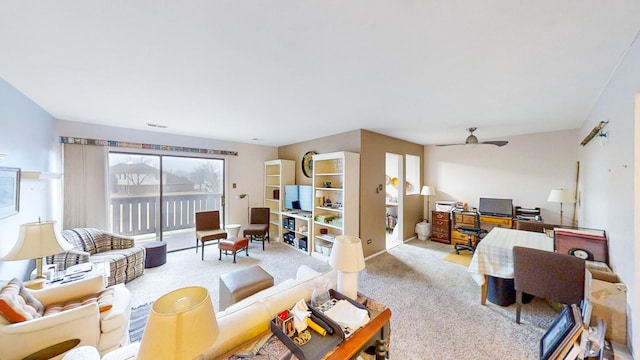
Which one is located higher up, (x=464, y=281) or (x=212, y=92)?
(x=212, y=92)

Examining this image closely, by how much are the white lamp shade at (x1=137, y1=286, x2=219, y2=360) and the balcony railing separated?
14.3ft

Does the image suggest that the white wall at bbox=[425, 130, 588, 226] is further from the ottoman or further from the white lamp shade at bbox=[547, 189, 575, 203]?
the ottoman

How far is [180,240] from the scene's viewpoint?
4.60 metres

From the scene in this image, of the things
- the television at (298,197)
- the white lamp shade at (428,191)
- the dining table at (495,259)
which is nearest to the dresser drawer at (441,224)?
the white lamp shade at (428,191)

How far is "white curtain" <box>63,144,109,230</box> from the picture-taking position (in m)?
3.36

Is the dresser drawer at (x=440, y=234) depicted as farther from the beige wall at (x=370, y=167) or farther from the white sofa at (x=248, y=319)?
the white sofa at (x=248, y=319)

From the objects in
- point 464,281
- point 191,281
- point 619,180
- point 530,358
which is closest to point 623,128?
point 619,180

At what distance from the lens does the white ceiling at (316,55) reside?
1.14 m

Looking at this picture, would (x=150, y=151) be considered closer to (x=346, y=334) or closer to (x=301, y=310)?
(x=301, y=310)

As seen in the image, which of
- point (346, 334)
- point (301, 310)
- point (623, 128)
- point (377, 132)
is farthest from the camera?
point (377, 132)

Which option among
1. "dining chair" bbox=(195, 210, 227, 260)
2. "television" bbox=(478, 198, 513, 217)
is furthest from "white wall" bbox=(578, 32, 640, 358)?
"dining chair" bbox=(195, 210, 227, 260)

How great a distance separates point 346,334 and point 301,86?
6.56 ft

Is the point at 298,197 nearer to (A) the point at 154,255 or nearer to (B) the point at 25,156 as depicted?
(A) the point at 154,255

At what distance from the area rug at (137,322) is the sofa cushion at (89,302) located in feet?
1.57
